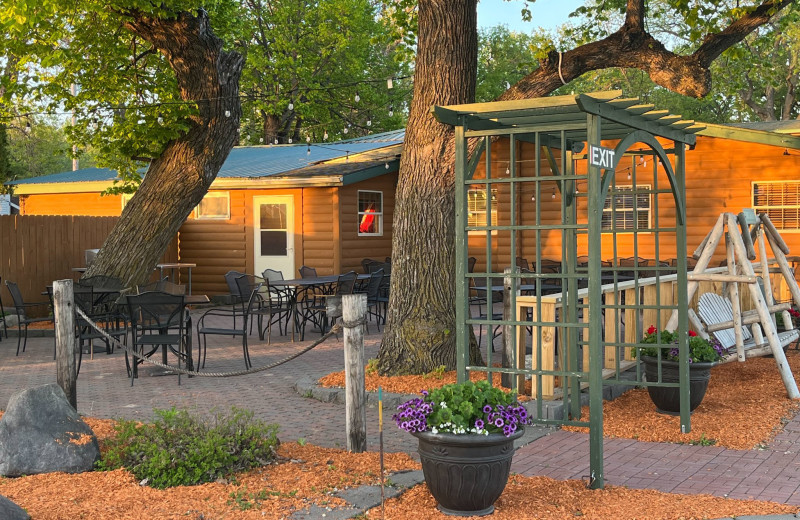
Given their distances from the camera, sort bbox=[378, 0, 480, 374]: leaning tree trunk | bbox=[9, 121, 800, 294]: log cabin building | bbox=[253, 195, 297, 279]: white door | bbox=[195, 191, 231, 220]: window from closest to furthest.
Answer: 1. bbox=[378, 0, 480, 374]: leaning tree trunk
2. bbox=[9, 121, 800, 294]: log cabin building
3. bbox=[253, 195, 297, 279]: white door
4. bbox=[195, 191, 231, 220]: window

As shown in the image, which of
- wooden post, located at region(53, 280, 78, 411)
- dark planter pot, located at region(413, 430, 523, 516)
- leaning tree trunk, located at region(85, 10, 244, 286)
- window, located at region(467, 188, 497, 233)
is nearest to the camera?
dark planter pot, located at region(413, 430, 523, 516)

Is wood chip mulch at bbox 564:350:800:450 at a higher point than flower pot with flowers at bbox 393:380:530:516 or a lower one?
lower

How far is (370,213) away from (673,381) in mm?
13316

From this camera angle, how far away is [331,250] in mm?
19266

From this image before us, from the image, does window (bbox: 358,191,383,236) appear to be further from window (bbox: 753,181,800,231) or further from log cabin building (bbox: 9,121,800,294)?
window (bbox: 753,181,800,231)

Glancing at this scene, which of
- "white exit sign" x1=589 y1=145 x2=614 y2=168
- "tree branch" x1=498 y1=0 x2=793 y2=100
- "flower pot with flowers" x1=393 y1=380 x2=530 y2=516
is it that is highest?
"tree branch" x1=498 y1=0 x2=793 y2=100

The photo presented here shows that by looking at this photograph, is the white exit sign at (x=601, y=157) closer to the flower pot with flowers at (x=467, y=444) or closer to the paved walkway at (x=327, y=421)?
the flower pot with flowers at (x=467, y=444)

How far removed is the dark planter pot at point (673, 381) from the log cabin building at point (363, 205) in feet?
33.5

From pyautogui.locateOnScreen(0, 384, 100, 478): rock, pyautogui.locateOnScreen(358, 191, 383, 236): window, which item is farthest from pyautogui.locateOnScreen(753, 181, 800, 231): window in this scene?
pyautogui.locateOnScreen(0, 384, 100, 478): rock

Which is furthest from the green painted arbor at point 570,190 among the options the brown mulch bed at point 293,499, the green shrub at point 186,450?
the green shrub at point 186,450

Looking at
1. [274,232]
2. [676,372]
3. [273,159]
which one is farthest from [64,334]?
[273,159]

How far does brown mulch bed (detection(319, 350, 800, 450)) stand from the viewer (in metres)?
6.78

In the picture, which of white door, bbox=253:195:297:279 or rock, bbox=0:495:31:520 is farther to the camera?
white door, bbox=253:195:297:279

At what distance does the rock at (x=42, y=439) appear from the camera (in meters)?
5.59
